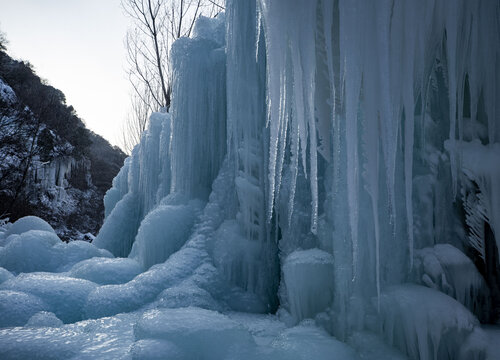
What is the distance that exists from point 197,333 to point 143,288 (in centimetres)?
144

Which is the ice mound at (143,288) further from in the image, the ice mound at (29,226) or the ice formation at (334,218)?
the ice mound at (29,226)

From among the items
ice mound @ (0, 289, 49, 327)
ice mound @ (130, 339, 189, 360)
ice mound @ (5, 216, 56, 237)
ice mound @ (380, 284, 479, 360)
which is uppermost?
ice mound @ (5, 216, 56, 237)

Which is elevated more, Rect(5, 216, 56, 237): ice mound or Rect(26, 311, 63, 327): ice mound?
Rect(5, 216, 56, 237): ice mound

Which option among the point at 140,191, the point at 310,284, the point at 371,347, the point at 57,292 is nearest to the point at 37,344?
the point at 57,292

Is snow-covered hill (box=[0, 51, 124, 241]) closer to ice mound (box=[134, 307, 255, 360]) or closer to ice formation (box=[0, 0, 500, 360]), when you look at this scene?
→ ice formation (box=[0, 0, 500, 360])

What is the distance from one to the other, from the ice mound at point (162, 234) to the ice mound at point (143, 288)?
15.3 inches

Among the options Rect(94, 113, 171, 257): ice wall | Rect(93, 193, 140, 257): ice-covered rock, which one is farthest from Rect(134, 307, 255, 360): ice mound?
Rect(93, 193, 140, 257): ice-covered rock

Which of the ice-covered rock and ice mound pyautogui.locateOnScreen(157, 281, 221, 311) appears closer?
ice mound pyautogui.locateOnScreen(157, 281, 221, 311)

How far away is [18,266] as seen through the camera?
13.8 feet

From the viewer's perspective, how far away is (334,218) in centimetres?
217

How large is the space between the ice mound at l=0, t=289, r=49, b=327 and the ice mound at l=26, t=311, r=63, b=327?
0.22 ft

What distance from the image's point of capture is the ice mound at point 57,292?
8.57 feet

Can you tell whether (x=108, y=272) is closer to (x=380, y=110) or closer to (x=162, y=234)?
(x=162, y=234)

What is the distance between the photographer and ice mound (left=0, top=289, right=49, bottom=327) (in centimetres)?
234
